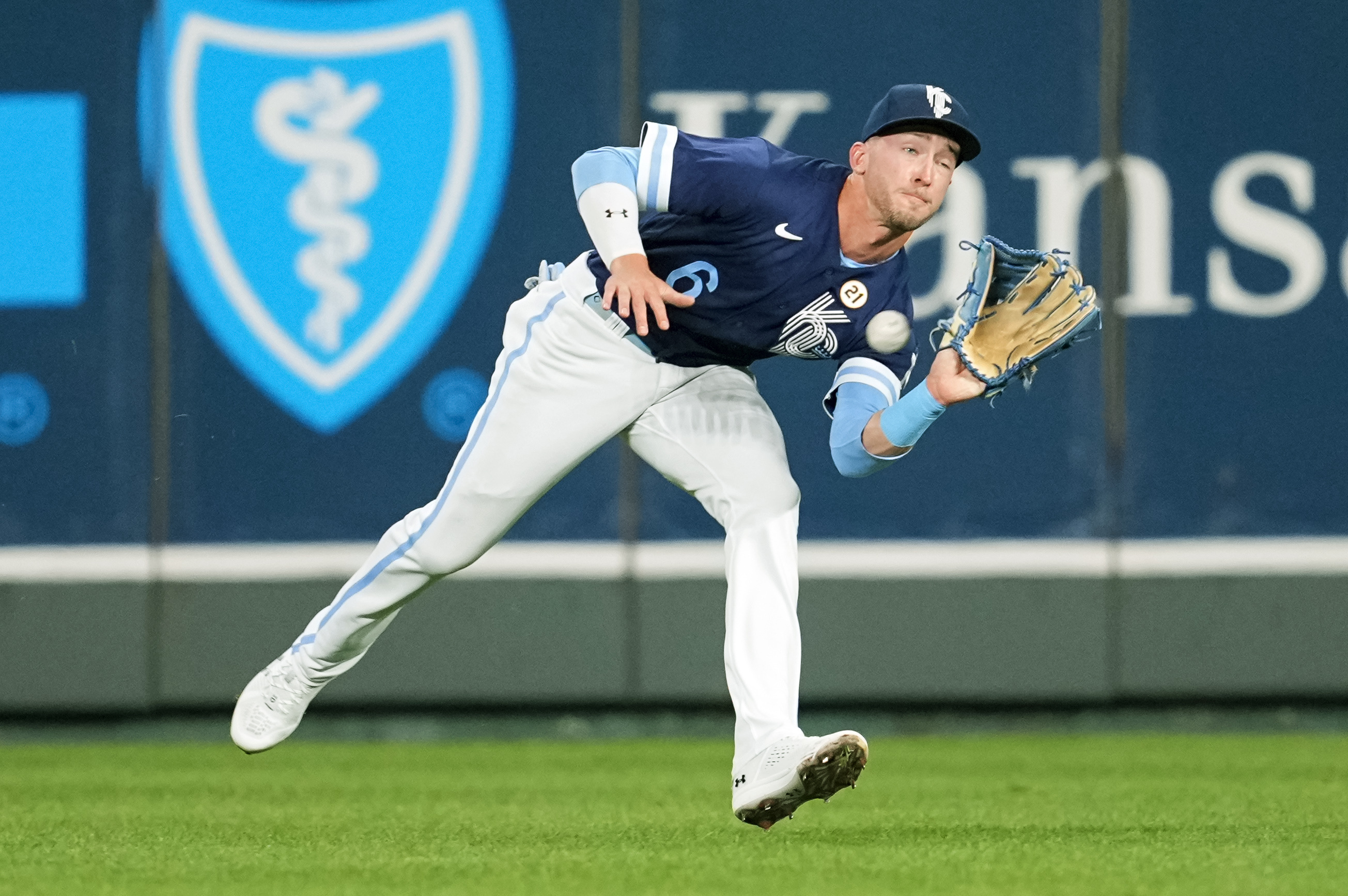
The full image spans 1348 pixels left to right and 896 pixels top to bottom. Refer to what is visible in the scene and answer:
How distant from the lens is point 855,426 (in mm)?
4246

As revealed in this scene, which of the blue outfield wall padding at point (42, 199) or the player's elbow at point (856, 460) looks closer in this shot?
the player's elbow at point (856, 460)

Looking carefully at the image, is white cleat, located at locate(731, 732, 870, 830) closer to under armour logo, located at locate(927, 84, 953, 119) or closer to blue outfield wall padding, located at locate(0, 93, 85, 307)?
under armour logo, located at locate(927, 84, 953, 119)

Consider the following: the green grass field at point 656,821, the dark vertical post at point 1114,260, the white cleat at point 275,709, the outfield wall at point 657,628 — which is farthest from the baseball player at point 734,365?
the dark vertical post at point 1114,260

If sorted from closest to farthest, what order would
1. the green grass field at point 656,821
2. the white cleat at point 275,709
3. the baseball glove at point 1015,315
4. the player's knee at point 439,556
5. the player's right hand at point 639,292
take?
the green grass field at point 656,821
the player's right hand at point 639,292
the baseball glove at point 1015,315
the player's knee at point 439,556
the white cleat at point 275,709

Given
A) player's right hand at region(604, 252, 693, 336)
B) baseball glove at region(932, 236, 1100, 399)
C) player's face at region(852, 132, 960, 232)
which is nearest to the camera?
player's right hand at region(604, 252, 693, 336)

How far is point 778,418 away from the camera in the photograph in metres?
7.35

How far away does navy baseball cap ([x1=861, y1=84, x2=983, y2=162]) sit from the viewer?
4090 mm

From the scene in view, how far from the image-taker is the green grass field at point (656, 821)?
379cm

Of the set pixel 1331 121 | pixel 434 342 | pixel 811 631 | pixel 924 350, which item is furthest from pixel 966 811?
pixel 1331 121

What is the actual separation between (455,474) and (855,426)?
992 mm

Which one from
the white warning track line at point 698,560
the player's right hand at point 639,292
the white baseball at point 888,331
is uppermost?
the player's right hand at point 639,292

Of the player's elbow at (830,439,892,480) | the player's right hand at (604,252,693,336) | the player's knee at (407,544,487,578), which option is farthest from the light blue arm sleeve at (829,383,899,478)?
the player's knee at (407,544,487,578)

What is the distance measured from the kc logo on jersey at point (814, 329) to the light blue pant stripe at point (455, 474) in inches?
23.8

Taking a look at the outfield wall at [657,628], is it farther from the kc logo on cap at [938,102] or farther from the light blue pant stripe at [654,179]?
the kc logo on cap at [938,102]
